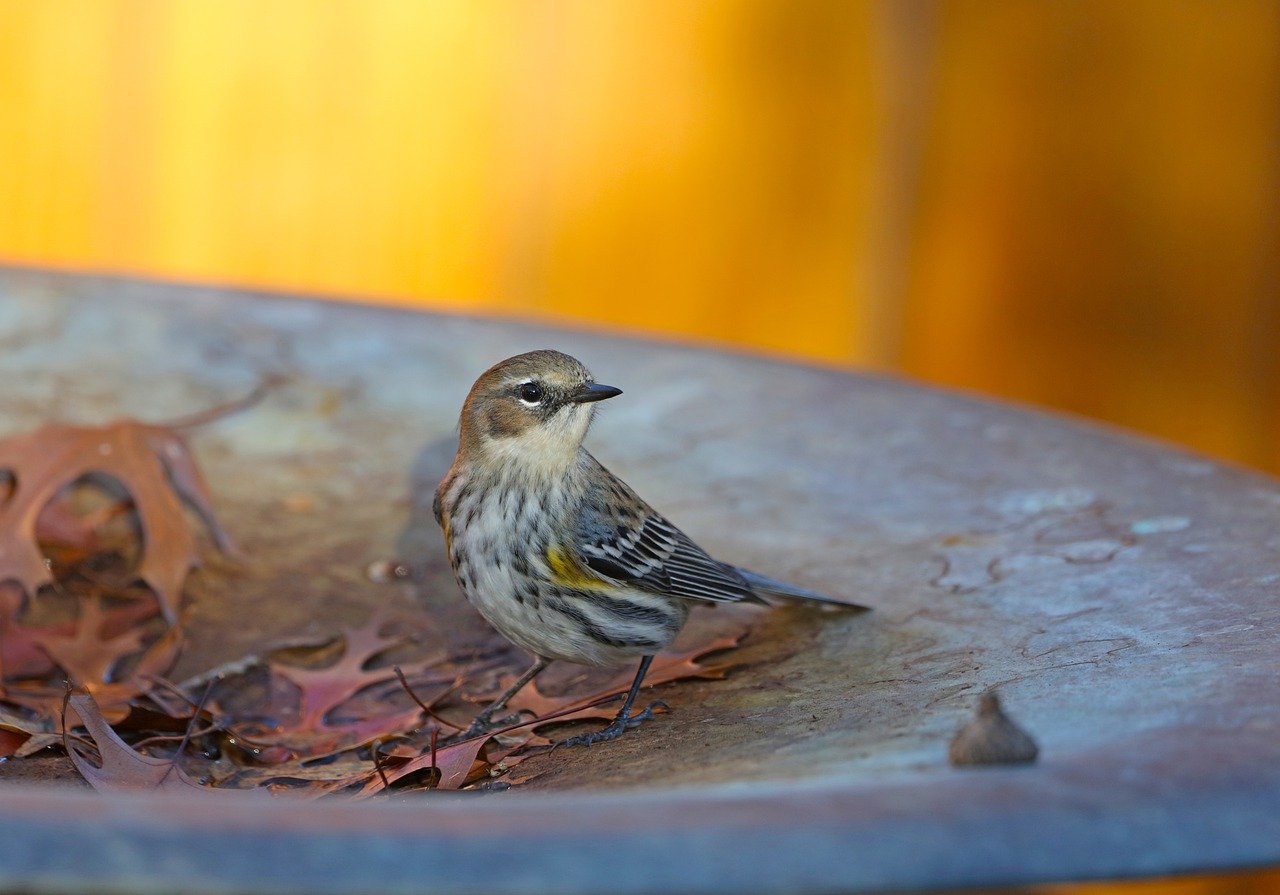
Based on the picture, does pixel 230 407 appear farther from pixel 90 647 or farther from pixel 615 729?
pixel 615 729

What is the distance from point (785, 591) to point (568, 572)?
388mm

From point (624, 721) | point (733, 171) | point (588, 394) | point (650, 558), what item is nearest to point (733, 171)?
point (733, 171)

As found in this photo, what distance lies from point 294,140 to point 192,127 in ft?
1.50

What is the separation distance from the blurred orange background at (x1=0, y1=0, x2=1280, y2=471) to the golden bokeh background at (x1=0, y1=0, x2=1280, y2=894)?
0.05 ft

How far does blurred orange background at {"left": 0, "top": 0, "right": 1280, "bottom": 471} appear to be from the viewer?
6164mm

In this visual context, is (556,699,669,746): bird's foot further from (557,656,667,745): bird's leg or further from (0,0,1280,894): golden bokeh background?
(0,0,1280,894): golden bokeh background

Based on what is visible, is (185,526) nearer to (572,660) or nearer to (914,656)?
(572,660)

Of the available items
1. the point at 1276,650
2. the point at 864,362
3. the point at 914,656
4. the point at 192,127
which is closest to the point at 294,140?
the point at 192,127

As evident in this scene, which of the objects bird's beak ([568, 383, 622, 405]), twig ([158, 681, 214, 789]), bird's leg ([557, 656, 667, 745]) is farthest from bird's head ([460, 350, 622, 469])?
twig ([158, 681, 214, 789])

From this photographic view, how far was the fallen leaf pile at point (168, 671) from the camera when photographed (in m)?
2.13

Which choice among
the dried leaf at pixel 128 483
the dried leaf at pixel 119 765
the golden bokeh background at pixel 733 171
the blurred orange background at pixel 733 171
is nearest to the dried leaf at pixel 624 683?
the dried leaf at pixel 119 765

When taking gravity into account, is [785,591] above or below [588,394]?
below

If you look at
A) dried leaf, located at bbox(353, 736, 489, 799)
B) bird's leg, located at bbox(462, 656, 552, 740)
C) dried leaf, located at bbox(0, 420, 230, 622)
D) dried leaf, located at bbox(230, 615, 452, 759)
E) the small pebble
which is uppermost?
the small pebble

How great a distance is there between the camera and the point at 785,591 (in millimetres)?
2574
